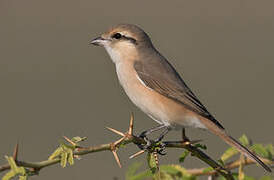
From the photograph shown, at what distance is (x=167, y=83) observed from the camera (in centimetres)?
463

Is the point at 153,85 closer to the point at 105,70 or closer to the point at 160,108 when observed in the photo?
the point at 160,108

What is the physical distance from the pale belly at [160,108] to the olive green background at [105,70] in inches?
33.3

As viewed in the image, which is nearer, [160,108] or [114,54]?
[160,108]

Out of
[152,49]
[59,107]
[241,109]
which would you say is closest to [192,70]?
[241,109]

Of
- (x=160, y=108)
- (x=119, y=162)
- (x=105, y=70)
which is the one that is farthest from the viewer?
(x=105, y=70)

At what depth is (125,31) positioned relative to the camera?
4.85m

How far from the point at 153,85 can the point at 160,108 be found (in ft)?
0.96

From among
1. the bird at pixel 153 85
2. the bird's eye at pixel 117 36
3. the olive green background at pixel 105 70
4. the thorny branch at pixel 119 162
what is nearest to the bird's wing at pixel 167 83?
the bird at pixel 153 85

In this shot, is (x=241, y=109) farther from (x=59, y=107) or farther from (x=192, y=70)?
(x=59, y=107)

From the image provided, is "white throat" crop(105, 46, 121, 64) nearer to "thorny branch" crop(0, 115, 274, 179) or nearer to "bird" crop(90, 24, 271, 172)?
"bird" crop(90, 24, 271, 172)

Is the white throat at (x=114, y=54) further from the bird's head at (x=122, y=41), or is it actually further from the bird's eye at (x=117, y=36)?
the bird's eye at (x=117, y=36)

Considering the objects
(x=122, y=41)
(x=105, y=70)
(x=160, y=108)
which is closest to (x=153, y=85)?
(x=160, y=108)

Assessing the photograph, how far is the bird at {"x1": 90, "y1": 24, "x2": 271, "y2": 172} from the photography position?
4.34 metres

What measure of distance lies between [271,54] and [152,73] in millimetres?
9965
